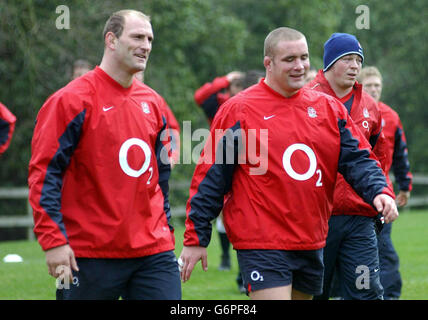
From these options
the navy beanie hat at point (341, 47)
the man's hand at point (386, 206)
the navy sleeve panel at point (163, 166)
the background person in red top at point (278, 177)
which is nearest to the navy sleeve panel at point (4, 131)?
the navy beanie hat at point (341, 47)

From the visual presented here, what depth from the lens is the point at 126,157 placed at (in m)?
5.05

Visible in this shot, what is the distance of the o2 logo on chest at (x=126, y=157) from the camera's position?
504cm

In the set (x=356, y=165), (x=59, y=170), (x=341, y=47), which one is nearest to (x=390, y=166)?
(x=341, y=47)

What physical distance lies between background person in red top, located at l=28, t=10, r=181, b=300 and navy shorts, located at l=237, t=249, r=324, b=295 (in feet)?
1.62

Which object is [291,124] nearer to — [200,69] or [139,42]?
[139,42]

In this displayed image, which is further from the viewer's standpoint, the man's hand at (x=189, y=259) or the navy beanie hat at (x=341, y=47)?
the navy beanie hat at (x=341, y=47)

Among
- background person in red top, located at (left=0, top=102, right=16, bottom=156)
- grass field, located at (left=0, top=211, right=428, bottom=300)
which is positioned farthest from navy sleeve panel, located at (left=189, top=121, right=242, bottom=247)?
background person in red top, located at (left=0, top=102, right=16, bottom=156)

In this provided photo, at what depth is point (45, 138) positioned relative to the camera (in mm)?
4871

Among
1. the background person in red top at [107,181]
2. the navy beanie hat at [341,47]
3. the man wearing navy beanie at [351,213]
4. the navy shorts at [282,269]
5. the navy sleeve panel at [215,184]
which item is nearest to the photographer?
the background person in red top at [107,181]

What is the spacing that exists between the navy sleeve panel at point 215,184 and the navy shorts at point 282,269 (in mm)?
337

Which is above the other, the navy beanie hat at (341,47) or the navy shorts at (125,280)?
the navy beanie hat at (341,47)

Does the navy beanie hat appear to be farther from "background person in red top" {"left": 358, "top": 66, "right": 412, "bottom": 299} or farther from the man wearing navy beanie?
"background person in red top" {"left": 358, "top": 66, "right": 412, "bottom": 299}

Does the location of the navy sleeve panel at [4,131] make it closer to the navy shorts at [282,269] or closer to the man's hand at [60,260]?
the navy shorts at [282,269]
